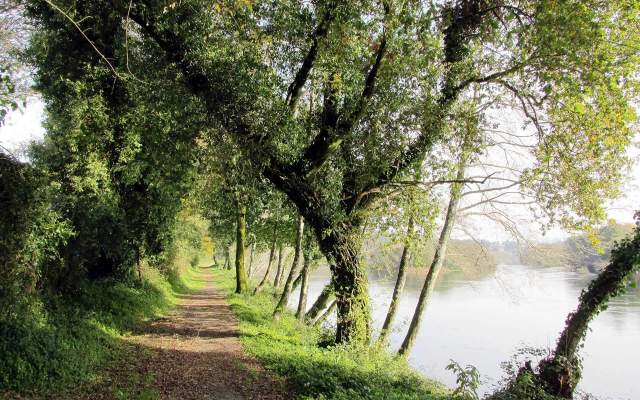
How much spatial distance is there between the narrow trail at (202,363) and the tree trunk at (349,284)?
7.65ft

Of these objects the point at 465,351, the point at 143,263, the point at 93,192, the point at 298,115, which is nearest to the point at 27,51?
the point at 93,192

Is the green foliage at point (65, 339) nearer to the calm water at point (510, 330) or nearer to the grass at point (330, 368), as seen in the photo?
the grass at point (330, 368)

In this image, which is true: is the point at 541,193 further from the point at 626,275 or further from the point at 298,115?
the point at 298,115

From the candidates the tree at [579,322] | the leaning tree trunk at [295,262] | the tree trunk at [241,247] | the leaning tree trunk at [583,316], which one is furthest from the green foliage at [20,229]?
the tree trunk at [241,247]

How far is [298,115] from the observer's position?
35.7 feet

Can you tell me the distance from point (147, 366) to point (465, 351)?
14.8 m

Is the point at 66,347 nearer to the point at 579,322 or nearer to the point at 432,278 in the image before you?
the point at 579,322

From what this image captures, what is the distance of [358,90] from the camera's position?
32.8 feet

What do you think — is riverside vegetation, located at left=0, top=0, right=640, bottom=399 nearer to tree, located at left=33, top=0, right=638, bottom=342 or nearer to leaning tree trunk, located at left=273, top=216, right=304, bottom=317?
tree, located at left=33, top=0, right=638, bottom=342

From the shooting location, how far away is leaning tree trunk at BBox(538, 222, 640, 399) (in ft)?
30.0

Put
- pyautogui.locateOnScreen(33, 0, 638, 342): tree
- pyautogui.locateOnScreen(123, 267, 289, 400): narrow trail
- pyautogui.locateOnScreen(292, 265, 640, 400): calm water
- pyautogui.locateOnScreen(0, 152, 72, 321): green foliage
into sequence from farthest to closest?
1. pyautogui.locateOnScreen(292, 265, 640, 400): calm water
2. pyautogui.locateOnScreen(33, 0, 638, 342): tree
3. pyautogui.locateOnScreen(123, 267, 289, 400): narrow trail
4. pyautogui.locateOnScreen(0, 152, 72, 321): green foliage

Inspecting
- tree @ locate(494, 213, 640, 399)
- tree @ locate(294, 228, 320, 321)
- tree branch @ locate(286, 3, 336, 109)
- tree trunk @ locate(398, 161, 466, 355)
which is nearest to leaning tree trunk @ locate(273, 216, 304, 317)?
tree @ locate(294, 228, 320, 321)

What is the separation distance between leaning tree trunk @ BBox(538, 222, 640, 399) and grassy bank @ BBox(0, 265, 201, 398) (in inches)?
328

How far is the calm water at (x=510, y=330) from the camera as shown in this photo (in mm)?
15305
